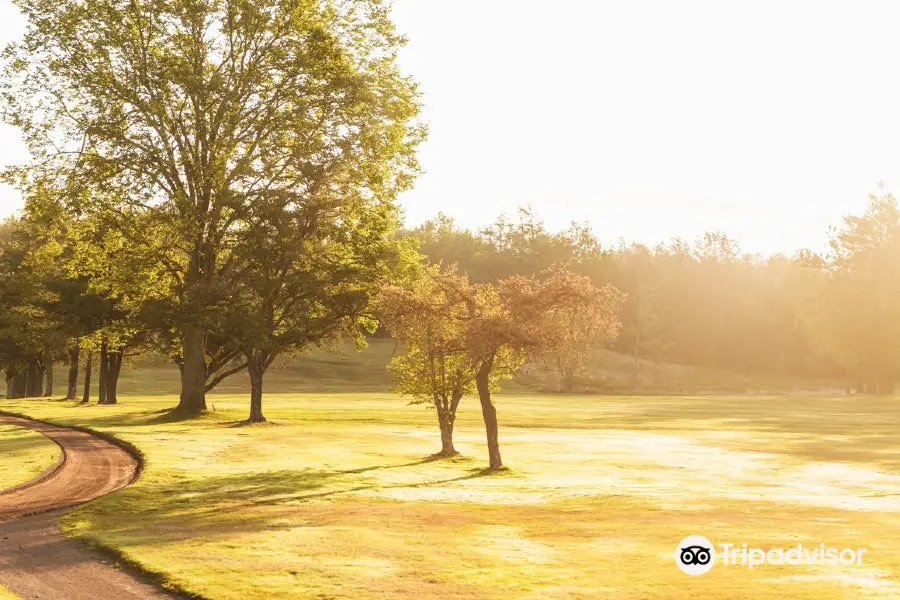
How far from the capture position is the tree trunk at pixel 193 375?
56.8 meters

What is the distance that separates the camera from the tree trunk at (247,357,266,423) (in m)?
55.3

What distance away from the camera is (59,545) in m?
20.0

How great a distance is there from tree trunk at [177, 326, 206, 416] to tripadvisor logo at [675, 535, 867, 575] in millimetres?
41400

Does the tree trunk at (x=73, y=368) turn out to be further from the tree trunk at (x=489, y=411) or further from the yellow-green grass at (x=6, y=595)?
the yellow-green grass at (x=6, y=595)

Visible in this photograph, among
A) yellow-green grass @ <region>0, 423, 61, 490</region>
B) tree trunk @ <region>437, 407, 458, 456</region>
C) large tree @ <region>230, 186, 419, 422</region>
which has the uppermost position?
large tree @ <region>230, 186, 419, 422</region>

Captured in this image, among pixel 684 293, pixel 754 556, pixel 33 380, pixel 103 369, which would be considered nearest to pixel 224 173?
pixel 103 369

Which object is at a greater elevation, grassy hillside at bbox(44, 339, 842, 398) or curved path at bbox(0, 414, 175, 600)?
grassy hillside at bbox(44, 339, 842, 398)

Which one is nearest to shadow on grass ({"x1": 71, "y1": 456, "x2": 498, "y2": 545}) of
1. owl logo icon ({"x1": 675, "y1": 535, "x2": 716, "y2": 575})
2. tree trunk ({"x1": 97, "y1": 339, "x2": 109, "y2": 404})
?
owl logo icon ({"x1": 675, "y1": 535, "x2": 716, "y2": 575})

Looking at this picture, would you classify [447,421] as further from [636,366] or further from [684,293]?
[684,293]

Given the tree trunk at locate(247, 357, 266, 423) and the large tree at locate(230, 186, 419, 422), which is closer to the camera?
the large tree at locate(230, 186, 419, 422)

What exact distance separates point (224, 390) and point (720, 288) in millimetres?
100338

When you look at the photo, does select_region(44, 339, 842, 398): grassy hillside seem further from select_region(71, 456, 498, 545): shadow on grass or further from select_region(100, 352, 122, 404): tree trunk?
select_region(71, 456, 498, 545): shadow on grass

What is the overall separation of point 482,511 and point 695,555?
801 cm

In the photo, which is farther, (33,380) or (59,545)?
→ (33,380)
